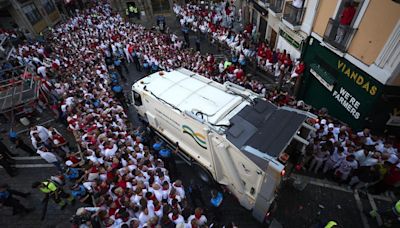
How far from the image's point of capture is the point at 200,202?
7.68 metres

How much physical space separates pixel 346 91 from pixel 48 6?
2908 cm

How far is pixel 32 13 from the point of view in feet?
68.6

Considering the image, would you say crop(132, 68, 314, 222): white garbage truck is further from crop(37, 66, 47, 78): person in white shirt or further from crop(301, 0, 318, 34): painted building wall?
crop(37, 66, 47, 78): person in white shirt

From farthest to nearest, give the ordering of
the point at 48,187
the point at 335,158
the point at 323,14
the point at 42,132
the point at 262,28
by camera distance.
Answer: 1. the point at 262,28
2. the point at 323,14
3. the point at 42,132
4. the point at 335,158
5. the point at 48,187

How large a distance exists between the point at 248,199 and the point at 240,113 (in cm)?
261

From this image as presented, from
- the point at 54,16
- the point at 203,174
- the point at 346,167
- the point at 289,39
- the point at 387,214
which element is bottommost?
the point at 387,214

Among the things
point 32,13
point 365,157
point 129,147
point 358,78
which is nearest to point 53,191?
point 129,147

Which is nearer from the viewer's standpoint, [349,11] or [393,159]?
[393,159]

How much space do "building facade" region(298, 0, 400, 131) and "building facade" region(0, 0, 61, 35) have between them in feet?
78.8

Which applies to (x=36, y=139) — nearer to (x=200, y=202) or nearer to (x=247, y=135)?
(x=200, y=202)

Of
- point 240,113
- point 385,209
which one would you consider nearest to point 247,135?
point 240,113

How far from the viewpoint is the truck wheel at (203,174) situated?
7.54 metres

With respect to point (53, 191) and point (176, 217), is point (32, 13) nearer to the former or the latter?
point (53, 191)

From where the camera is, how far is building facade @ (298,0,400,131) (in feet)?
23.0
